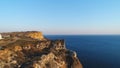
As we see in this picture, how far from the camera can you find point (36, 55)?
6388 centimetres

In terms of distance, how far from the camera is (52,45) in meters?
74.6

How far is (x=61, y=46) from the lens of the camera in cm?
7588

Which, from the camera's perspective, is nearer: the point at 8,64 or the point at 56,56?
the point at 8,64

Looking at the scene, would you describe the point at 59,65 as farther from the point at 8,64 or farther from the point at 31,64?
the point at 8,64

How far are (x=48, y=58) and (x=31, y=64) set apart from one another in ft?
29.7

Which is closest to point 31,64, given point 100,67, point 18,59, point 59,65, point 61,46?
point 18,59

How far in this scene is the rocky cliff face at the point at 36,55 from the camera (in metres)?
55.0

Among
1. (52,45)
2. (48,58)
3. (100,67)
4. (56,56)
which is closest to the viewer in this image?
(48,58)

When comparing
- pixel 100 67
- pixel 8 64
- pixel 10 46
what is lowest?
pixel 100 67

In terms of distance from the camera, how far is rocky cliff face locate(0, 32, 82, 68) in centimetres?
5500

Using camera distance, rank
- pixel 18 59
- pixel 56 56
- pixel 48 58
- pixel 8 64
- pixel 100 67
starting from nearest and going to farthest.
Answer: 1. pixel 8 64
2. pixel 18 59
3. pixel 48 58
4. pixel 56 56
5. pixel 100 67

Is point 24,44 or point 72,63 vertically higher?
point 24,44

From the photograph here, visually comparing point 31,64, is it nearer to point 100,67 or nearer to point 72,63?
point 72,63

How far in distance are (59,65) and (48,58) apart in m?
4.21
